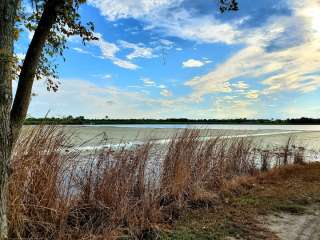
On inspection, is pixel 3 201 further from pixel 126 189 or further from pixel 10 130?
pixel 126 189

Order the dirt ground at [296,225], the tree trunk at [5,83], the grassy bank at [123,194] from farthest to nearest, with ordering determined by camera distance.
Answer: the dirt ground at [296,225] → the grassy bank at [123,194] → the tree trunk at [5,83]

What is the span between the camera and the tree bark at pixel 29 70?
3008mm

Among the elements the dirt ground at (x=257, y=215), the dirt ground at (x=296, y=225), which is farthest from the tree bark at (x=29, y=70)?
the dirt ground at (x=296, y=225)

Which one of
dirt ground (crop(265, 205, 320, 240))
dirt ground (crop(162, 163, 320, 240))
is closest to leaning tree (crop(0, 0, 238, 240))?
dirt ground (crop(162, 163, 320, 240))

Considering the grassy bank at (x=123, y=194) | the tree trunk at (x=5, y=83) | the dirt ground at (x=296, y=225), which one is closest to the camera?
the tree trunk at (x=5, y=83)

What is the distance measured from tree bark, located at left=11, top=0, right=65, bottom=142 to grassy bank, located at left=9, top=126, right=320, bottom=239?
3.38ft

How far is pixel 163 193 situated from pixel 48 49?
11.3 ft

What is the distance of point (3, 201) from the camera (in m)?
2.98

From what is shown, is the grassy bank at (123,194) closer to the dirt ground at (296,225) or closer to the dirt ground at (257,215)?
the dirt ground at (257,215)

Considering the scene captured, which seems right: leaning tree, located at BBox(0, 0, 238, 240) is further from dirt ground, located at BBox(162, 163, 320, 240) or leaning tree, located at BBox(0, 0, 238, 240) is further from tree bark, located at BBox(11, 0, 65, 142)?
dirt ground, located at BBox(162, 163, 320, 240)

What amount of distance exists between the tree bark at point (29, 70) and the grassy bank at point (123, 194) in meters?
1.03

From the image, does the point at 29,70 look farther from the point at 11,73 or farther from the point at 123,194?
the point at 123,194

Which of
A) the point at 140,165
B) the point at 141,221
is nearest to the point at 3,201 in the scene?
the point at 141,221

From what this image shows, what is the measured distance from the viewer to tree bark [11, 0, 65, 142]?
3008 millimetres
